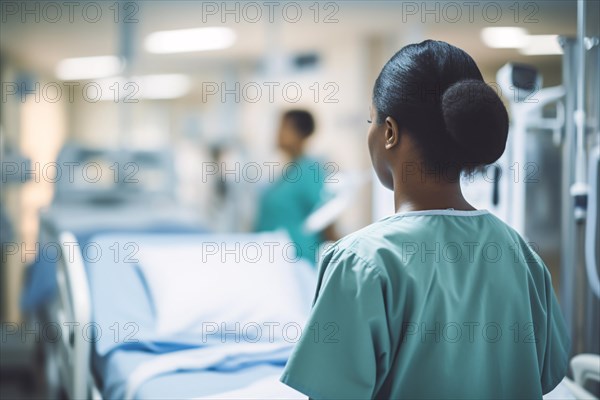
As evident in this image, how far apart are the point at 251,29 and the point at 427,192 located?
3962 mm

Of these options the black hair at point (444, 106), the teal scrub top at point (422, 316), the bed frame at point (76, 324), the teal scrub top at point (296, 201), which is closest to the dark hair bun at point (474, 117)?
the black hair at point (444, 106)

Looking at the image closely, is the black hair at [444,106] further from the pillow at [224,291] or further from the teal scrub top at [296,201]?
the teal scrub top at [296,201]

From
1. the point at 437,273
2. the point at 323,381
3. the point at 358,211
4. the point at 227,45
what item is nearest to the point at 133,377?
the point at 323,381

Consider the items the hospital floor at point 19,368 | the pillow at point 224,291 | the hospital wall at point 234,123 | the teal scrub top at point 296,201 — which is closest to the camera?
the pillow at point 224,291

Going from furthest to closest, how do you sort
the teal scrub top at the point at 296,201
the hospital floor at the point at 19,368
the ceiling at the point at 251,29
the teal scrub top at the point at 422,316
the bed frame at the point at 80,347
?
the ceiling at the point at 251,29 < the hospital floor at the point at 19,368 < the teal scrub top at the point at 296,201 < the bed frame at the point at 80,347 < the teal scrub top at the point at 422,316

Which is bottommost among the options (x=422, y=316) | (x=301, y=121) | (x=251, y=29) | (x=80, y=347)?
(x=80, y=347)

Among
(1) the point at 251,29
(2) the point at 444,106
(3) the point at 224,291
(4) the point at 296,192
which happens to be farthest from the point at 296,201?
(1) the point at 251,29

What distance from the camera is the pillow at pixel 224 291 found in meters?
1.72

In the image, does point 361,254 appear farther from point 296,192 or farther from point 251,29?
point 251,29

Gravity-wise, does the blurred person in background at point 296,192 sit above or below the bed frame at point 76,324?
above

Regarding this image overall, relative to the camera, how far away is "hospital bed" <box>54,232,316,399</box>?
1371mm

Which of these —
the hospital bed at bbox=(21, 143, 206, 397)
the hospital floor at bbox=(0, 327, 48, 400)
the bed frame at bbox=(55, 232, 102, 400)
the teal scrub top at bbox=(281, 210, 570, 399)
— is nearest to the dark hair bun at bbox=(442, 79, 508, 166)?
Result: the teal scrub top at bbox=(281, 210, 570, 399)

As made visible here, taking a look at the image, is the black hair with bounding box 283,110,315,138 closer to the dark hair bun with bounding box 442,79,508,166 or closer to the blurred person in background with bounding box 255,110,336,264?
the blurred person in background with bounding box 255,110,336,264

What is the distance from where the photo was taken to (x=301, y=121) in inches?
95.0
